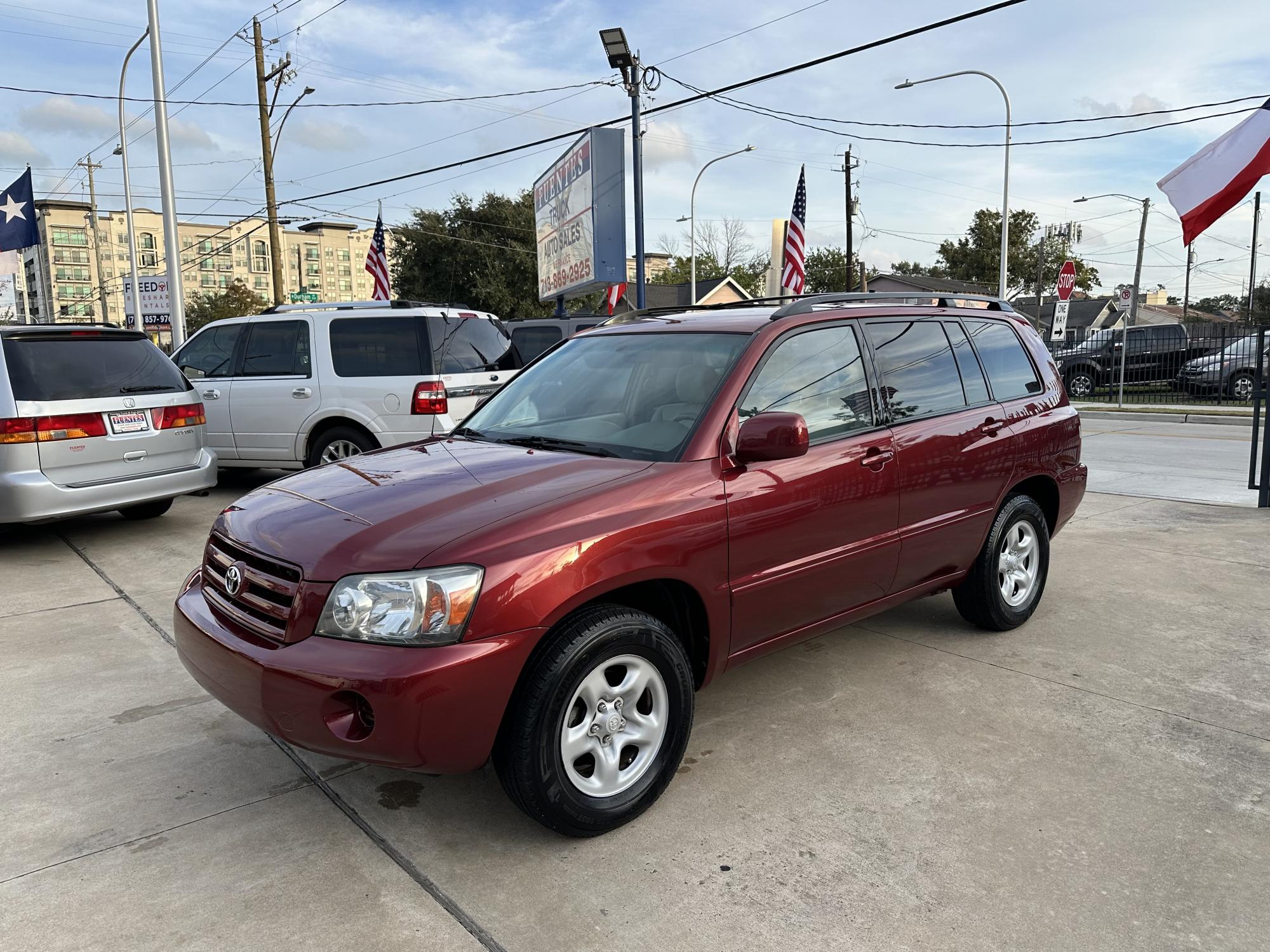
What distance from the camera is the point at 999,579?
4742 millimetres

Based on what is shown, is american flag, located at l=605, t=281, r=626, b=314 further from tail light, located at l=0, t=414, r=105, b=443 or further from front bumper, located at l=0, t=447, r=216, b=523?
tail light, located at l=0, t=414, r=105, b=443

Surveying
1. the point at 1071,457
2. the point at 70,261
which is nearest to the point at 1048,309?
the point at 1071,457

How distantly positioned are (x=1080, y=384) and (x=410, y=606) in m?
24.5

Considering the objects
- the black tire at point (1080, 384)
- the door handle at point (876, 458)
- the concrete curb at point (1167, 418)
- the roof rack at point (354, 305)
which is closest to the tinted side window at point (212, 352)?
the roof rack at point (354, 305)

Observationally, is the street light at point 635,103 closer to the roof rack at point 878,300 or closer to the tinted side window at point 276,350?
the tinted side window at point 276,350

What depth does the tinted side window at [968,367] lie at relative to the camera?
14.8 feet

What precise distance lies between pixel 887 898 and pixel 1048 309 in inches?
3082

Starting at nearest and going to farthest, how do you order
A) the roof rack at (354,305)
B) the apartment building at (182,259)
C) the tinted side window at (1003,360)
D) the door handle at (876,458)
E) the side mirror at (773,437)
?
the side mirror at (773,437) → the door handle at (876,458) → the tinted side window at (1003,360) → the roof rack at (354,305) → the apartment building at (182,259)

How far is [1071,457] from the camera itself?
16.8ft

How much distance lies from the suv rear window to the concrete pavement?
2.38 metres

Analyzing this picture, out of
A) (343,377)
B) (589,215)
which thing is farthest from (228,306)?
(343,377)

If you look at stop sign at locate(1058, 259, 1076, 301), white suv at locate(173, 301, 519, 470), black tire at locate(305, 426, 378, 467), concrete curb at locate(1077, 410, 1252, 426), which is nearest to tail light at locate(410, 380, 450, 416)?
white suv at locate(173, 301, 519, 470)

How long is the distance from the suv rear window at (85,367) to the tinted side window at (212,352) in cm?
177

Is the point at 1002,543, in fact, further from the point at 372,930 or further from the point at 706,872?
the point at 372,930
